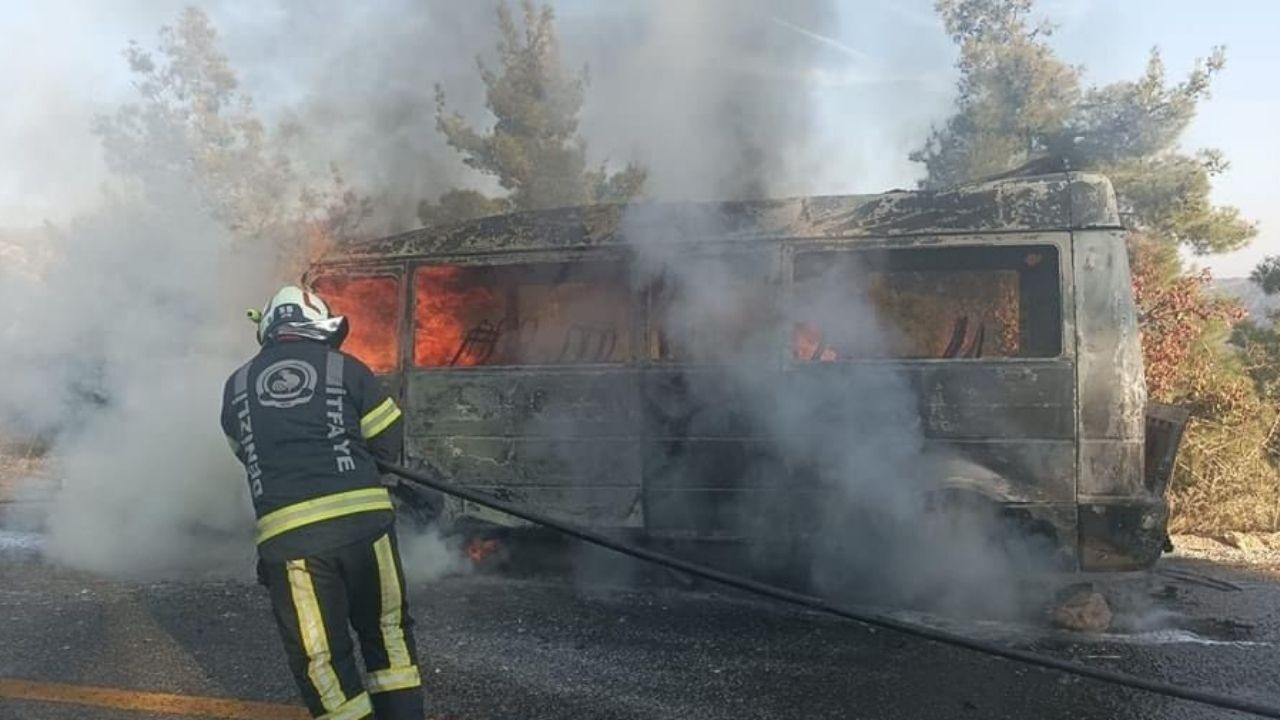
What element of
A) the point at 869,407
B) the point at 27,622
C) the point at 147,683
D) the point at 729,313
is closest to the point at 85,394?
the point at 27,622

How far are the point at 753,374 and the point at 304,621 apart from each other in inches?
119

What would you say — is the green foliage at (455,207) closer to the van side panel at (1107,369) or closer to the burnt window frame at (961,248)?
the burnt window frame at (961,248)

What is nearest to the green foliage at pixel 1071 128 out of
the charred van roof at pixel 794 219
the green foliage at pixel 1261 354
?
the green foliage at pixel 1261 354

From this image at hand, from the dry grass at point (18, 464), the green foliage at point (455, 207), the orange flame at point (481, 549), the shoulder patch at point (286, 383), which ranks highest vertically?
the green foliage at point (455, 207)

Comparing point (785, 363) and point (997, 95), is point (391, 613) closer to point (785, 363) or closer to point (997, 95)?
point (785, 363)

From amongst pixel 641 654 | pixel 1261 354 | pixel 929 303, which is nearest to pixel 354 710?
pixel 641 654

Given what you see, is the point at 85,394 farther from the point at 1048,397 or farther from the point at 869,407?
the point at 1048,397

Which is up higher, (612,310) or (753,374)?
(612,310)

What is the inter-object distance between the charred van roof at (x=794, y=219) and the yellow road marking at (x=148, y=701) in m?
2.98

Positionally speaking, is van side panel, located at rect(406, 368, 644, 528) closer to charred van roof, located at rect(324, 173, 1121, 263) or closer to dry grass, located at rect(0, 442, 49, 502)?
charred van roof, located at rect(324, 173, 1121, 263)

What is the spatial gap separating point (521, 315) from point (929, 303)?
265cm

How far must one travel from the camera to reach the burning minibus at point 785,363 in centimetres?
496

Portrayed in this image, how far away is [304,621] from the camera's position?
9.97 feet

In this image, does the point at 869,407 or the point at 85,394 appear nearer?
the point at 869,407
